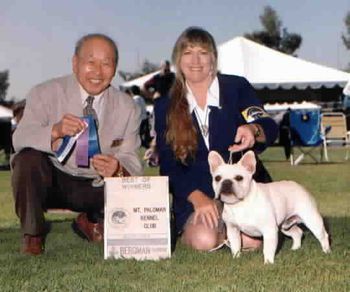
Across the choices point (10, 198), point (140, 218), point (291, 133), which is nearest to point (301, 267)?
point (140, 218)

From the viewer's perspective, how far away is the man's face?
3604 mm

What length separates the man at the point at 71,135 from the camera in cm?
358

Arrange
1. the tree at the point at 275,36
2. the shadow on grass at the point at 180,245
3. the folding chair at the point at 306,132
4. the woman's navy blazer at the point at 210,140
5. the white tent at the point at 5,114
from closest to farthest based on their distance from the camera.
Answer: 1. the woman's navy blazer at the point at 210,140
2. the shadow on grass at the point at 180,245
3. the folding chair at the point at 306,132
4. the white tent at the point at 5,114
5. the tree at the point at 275,36

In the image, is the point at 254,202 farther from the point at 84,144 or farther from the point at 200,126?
the point at 84,144

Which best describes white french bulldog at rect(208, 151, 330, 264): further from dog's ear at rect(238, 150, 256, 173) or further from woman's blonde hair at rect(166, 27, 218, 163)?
woman's blonde hair at rect(166, 27, 218, 163)

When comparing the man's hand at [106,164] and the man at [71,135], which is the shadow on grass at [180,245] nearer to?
the man at [71,135]

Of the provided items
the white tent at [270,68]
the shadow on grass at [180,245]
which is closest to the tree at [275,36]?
the white tent at [270,68]

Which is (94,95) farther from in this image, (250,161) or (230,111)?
(250,161)

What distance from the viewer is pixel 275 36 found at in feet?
179

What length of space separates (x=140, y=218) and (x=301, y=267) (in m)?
0.74

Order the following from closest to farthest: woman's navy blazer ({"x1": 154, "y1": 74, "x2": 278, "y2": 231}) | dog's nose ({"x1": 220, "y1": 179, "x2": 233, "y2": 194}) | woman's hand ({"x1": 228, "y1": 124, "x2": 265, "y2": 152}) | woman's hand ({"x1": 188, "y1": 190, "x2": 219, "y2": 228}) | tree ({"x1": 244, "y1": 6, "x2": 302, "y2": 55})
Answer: dog's nose ({"x1": 220, "y1": 179, "x2": 233, "y2": 194})
woman's hand ({"x1": 228, "y1": 124, "x2": 265, "y2": 152})
woman's hand ({"x1": 188, "y1": 190, "x2": 219, "y2": 228})
woman's navy blazer ({"x1": 154, "y1": 74, "x2": 278, "y2": 231})
tree ({"x1": 244, "y1": 6, "x2": 302, "y2": 55})

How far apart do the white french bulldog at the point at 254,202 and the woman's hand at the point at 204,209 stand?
19cm

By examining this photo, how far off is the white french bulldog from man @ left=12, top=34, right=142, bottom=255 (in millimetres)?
621

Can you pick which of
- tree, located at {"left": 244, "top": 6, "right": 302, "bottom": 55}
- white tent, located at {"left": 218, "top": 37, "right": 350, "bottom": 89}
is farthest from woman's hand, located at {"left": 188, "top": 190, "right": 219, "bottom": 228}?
tree, located at {"left": 244, "top": 6, "right": 302, "bottom": 55}
